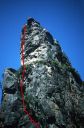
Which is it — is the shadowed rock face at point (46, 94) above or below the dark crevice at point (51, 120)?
above

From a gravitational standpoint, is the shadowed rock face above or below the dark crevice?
above

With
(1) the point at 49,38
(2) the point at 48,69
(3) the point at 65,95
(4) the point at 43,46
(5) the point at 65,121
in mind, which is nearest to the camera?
(5) the point at 65,121

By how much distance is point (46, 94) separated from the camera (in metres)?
26.5

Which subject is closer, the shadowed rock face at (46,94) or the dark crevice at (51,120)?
the dark crevice at (51,120)

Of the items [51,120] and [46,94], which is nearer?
[51,120]

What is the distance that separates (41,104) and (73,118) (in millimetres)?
4620

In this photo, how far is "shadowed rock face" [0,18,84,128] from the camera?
80.7 ft

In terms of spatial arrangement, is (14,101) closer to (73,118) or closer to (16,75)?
(16,75)

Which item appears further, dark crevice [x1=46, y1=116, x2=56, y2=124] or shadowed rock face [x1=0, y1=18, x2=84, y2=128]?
shadowed rock face [x1=0, y1=18, x2=84, y2=128]

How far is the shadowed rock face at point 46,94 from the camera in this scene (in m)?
24.6

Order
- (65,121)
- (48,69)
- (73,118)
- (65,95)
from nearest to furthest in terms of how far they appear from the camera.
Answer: (65,121) → (73,118) → (65,95) → (48,69)

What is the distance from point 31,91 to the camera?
91.0 feet

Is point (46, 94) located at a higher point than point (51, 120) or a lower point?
higher

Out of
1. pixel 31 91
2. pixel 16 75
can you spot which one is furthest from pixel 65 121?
pixel 16 75
